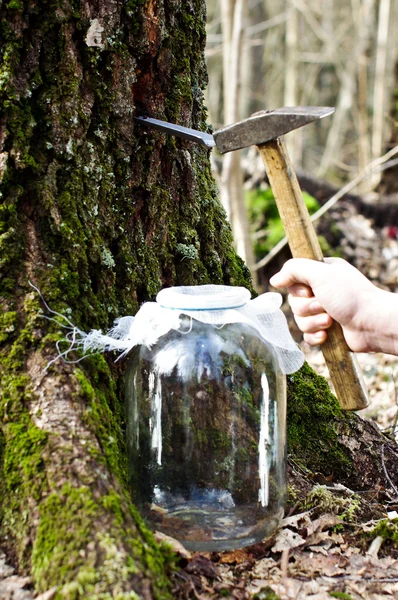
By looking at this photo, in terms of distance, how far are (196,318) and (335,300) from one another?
0.55m

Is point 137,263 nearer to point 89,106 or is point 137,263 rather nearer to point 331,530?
point 89,106

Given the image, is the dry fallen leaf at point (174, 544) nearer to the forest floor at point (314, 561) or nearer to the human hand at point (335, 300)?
the forest floor at point (314, 561)

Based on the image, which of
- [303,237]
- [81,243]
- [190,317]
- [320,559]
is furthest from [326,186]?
[320,559]

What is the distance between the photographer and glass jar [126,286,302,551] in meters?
2.42

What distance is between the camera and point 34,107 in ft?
7.49

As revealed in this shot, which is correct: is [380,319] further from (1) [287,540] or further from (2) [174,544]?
(2) [174,544]

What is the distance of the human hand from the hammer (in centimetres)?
5

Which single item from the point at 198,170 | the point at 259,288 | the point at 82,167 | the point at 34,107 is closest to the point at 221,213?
the point at 198,170

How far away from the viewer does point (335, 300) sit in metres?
2.37

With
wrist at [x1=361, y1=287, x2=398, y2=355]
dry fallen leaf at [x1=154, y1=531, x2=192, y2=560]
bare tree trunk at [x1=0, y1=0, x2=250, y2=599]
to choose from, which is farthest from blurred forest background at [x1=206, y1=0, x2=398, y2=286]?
dry fallen leaf at [x1=154, y1=531, x2=192, y2=560]

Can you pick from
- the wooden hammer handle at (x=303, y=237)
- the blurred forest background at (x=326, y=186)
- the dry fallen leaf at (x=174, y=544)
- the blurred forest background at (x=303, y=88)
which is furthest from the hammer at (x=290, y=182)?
the blurred forest background at (x=303, y=88)

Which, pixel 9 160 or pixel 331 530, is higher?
pixel 9 160

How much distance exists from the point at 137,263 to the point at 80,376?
649 millimetres

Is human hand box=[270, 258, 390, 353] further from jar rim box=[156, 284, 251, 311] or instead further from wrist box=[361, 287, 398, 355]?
jar rim box=[156, 284, 251, 311]
